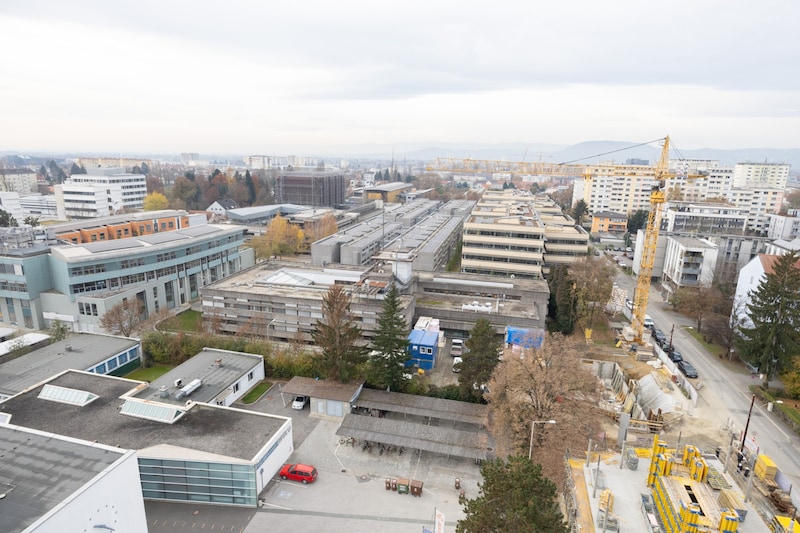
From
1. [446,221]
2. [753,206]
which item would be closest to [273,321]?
[446,221]

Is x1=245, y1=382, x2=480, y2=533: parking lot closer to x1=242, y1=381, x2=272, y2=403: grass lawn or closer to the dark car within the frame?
Answer: x1=242, y1=381, x2=272, y2=403: grass lawn

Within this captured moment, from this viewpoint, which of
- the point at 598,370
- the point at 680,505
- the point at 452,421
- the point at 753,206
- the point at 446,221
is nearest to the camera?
the point at 680,505

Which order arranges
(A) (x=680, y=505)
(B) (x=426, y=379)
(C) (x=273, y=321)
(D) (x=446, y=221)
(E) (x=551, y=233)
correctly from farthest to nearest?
(D) (x=446, y=221) → (E) (x=551, y=233) → (C) (x=273, y=321) → (B) (x=426, y=379) → (A) (x=680, y=505)

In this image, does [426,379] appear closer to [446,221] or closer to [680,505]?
[680,505]

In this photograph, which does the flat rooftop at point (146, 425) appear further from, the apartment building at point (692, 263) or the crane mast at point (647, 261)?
the apartment building at point (692, 263)

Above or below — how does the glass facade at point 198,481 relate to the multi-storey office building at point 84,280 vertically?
below

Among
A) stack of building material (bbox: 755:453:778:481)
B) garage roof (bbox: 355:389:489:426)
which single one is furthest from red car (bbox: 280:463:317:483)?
stack of building material (bbox: 755:453:778:481)

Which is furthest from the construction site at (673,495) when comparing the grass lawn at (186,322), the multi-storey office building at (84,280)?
the multi-storey office building at (84,280)

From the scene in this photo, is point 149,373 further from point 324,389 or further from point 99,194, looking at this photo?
point 99,194
